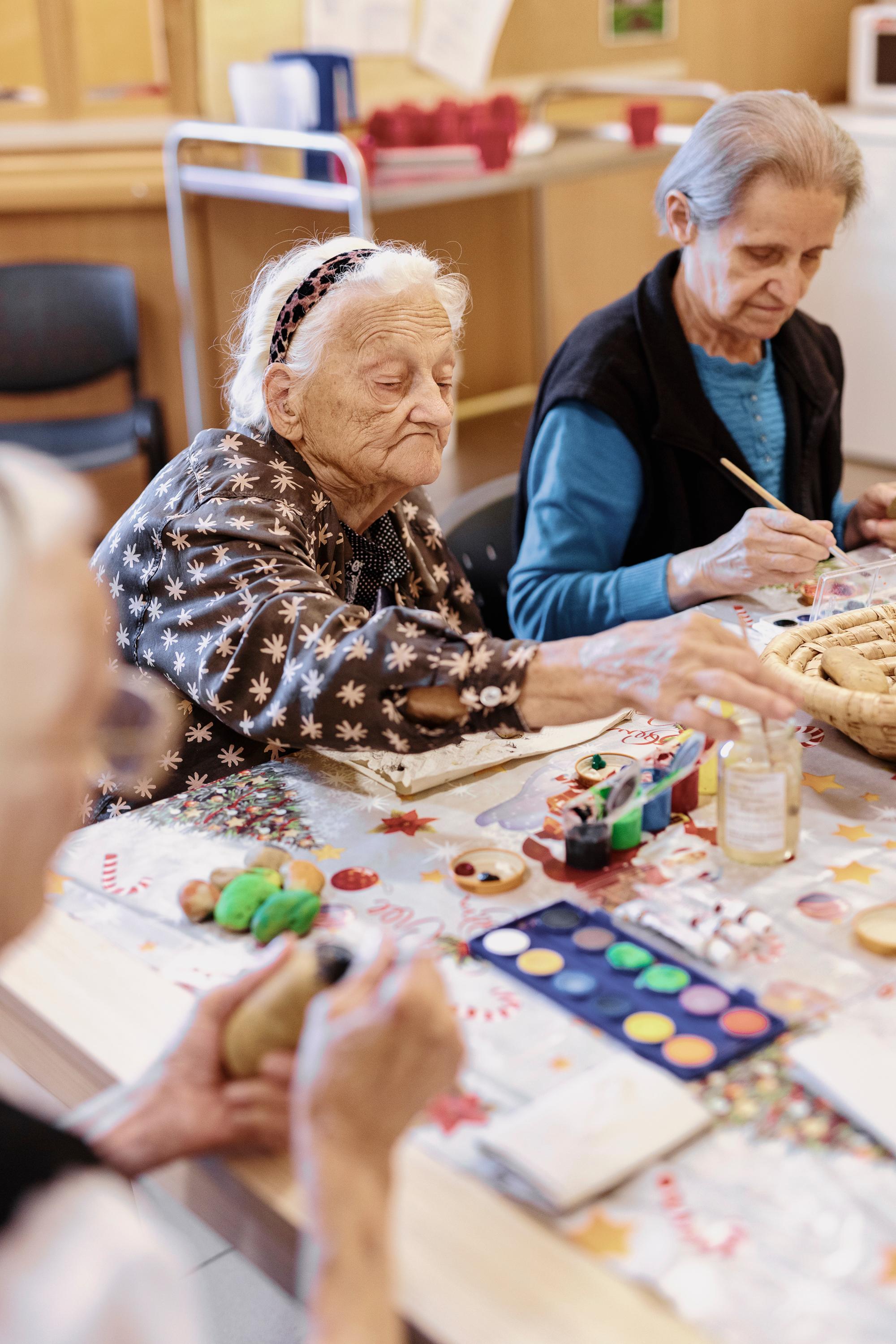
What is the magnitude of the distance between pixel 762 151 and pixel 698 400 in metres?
0.35

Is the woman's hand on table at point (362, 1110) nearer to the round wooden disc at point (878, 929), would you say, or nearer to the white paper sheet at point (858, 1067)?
the white paper sheet at point (858, 1067)

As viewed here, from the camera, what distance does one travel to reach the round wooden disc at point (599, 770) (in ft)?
4.53

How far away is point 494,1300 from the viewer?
0.79m

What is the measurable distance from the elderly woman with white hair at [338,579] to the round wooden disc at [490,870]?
111 millimetres

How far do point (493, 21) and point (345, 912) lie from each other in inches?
148

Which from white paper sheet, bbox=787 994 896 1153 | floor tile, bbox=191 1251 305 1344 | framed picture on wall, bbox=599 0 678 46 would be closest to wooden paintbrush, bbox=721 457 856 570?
white paper sheet, bbox=787 994 896 1153

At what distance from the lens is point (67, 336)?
3811 mm

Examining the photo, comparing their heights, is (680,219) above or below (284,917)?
above

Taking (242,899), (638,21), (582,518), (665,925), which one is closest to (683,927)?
(665,925)

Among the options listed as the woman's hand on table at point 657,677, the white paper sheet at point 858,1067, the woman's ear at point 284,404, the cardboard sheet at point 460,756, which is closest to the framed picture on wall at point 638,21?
the woman's ear at point 284,404

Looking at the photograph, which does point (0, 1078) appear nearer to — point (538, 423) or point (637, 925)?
point (637, 925)

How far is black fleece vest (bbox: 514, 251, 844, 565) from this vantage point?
198cm

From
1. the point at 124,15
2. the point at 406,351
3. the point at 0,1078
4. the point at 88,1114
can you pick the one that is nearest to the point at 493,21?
the point at 124,15

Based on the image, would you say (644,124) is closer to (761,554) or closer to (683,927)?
(761,554)
